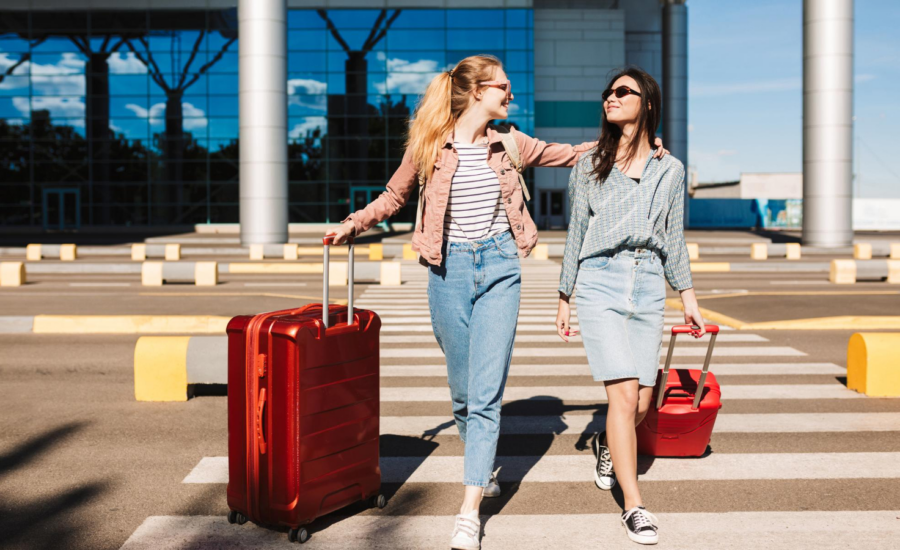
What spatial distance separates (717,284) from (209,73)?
36.1 metres

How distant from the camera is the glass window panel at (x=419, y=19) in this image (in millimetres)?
46656

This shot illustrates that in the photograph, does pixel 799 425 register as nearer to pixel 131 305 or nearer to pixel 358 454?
pixel 358 454

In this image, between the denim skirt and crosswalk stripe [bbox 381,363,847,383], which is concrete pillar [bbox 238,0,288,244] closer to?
crosswalk stripe [bbox 381,363,847,383]

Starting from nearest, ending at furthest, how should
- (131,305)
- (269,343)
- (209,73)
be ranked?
(269,343) < (131,305) < (209,73)

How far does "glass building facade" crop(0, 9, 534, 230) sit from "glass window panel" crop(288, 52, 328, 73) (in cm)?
6

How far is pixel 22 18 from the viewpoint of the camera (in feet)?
154

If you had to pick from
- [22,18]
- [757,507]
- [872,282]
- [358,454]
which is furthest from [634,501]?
[22,18]

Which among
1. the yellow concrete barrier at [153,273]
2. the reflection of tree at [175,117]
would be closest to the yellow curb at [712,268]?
the yellow concrete barrier at [153,273]

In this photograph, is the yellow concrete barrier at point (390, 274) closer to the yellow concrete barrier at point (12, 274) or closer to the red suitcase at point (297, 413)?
the yellow concrete barrier at point (12, 274)

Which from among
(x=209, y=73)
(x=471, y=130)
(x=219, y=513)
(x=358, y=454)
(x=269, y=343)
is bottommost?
(x=219, y=513)

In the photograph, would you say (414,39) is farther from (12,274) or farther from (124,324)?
(124,324)

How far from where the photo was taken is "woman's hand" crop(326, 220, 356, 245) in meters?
3.83

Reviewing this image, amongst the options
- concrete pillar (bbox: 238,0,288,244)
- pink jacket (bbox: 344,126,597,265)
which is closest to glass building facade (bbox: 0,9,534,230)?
concrete pillar (bbox: 238,0,288,244)

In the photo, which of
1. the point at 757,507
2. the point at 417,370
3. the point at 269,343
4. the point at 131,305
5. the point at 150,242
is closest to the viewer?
the point at 269,343
